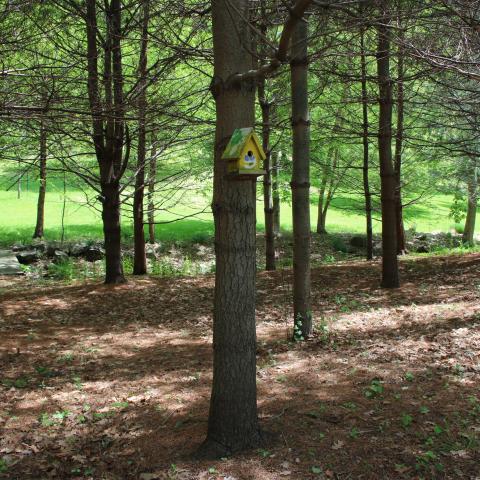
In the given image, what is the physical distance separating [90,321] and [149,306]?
4.20 feet

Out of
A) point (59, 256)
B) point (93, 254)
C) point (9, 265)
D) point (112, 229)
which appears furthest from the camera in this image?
point (93, 254)

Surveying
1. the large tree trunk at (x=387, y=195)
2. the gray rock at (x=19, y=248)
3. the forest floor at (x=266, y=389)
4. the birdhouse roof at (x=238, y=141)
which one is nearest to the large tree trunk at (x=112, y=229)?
the forest floor at (x=266, y=389)

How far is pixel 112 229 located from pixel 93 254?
767 cm

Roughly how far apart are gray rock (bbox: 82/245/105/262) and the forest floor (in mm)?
8404

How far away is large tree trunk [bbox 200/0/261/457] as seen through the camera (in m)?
3.72

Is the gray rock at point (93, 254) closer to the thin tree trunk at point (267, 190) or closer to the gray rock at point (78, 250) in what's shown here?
the gray rock at point (78, 250)

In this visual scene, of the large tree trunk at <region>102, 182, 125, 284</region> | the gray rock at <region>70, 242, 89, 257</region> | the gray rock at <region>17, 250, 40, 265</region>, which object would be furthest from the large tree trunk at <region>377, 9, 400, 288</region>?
the gray rock at <region>17, 250, 40, 265</region>

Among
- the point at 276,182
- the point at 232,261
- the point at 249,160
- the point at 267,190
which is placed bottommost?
the point at 232,261

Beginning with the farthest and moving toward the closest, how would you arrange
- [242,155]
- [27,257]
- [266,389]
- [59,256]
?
A: [59,256]
[27,257]
[266,389]
[242,155]

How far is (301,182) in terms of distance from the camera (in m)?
6.79

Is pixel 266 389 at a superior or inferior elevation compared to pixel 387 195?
inferior

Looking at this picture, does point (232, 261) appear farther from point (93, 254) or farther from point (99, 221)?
point (99, 221)

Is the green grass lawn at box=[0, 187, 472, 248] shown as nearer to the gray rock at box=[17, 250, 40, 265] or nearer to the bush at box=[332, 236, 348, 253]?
the bush at box=[332, 236, 348, 253]

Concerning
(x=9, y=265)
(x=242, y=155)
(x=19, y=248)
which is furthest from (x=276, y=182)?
(x=242, y=155)
